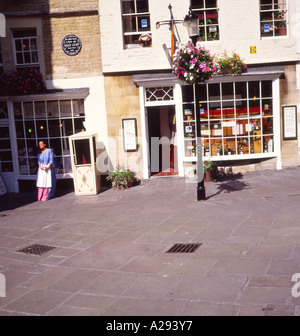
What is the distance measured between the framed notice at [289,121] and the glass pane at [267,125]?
0.41 metres

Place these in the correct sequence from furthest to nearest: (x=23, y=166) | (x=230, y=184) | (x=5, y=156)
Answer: (x=5, y=156), (x=23, y=166), (x=230, y=184)

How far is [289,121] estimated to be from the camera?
40.4ft

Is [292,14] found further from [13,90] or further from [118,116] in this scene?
[13,90]

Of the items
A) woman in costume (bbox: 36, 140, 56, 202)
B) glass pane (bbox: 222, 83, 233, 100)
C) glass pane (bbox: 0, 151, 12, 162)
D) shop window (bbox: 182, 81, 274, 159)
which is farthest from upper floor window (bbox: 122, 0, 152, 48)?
glass pane (bbox: 0, 151, 12, 162)

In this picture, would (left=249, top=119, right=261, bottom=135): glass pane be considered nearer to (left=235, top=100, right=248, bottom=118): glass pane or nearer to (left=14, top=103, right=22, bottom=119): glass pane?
(left=235, top=100, right=248, bottom=118): glass pane

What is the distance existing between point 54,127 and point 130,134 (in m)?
2.48

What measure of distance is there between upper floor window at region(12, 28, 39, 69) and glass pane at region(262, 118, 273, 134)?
292 inches

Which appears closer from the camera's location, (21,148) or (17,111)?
(17,111)

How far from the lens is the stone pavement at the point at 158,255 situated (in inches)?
183

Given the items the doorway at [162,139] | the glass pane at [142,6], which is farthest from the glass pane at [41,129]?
the glass pane at [142,6]

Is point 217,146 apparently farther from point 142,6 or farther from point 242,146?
point 142,6

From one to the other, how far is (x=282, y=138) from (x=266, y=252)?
7253mm

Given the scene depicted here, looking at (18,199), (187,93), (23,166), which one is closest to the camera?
(18,199)

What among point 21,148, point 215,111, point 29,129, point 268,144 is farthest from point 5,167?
point 268,144
